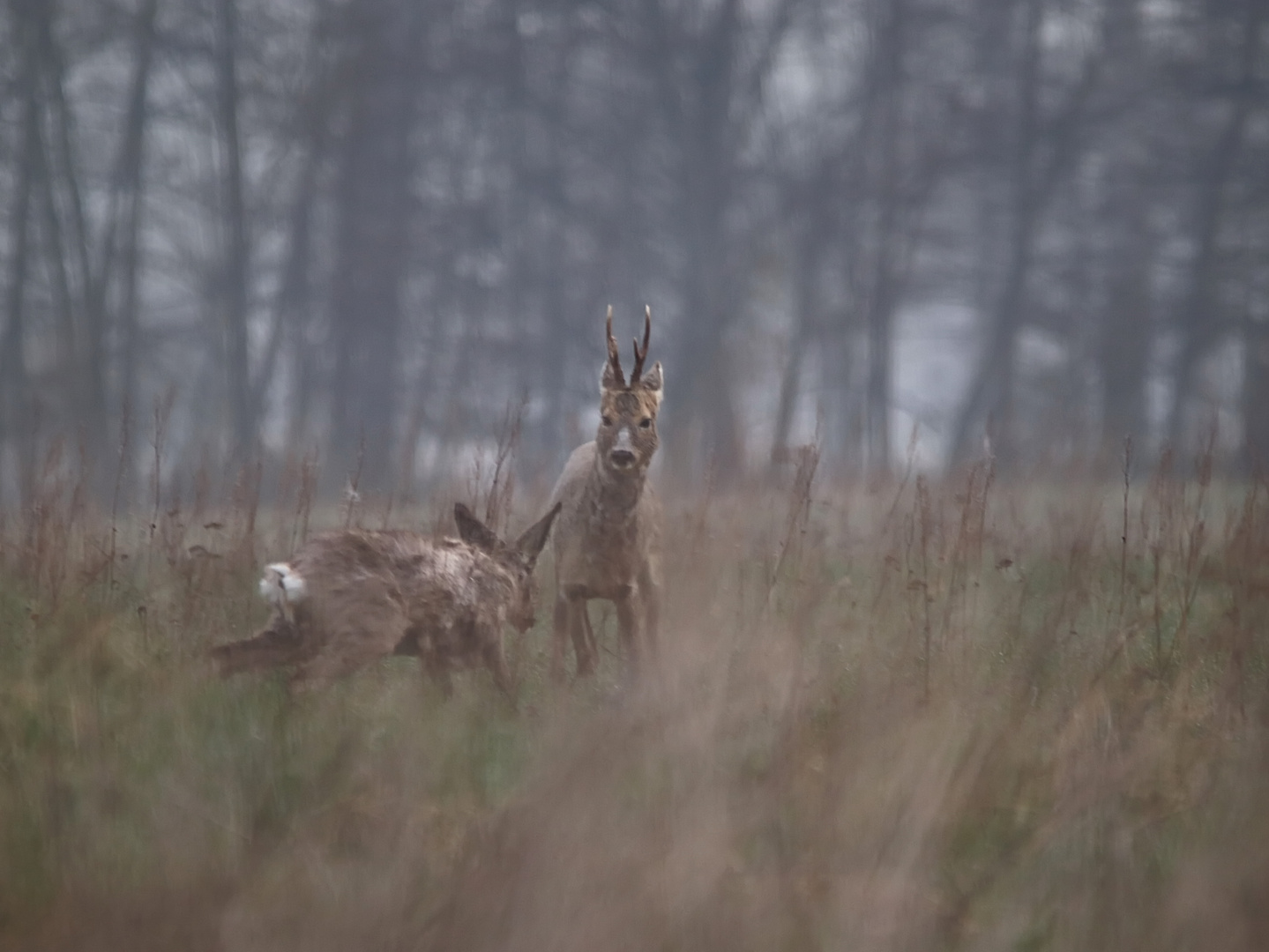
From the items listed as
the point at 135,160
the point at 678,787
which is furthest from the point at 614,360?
the point at 135,160

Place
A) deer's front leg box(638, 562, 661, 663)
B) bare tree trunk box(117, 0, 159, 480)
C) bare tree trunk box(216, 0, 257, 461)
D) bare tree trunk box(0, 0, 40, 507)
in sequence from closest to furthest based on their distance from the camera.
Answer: deer's front leg box(638, 562, 661, 663)
bare tree trunk box(0, 0, 40, 507)
bare tree trunk box(117, 0, 159, 480)
bare tree trunk box(216, 0, 257, 461)

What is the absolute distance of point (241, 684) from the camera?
574 centimetres

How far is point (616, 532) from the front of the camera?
751 centimetres

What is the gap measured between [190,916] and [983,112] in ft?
80.9

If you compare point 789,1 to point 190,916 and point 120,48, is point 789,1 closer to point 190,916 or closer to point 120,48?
point 120,48

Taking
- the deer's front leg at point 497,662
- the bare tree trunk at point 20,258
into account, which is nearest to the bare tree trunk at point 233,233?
the bare tree trunk at point 20,258

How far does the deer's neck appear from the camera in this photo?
7.52 m

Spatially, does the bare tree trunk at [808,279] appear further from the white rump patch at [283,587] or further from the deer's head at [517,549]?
the white rump patch at [283,587]

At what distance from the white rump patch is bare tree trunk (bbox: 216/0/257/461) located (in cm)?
1671

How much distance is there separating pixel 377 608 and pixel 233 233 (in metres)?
18.7

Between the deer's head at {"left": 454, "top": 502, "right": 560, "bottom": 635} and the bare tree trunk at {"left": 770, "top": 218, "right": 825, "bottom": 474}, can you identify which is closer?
the deer's head at {"left": 454, "top": 502, "right": 560, "bottom": 635}

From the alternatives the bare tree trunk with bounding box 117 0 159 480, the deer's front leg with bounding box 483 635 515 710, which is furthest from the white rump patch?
the bare tree trunk with bounding box 117 0 159 480

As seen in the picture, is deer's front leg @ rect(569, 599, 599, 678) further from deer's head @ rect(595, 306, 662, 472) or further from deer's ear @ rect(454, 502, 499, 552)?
deer's head @ rect(595, 306, 662, 472)

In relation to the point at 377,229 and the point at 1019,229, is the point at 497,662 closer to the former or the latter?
the point at 377,229
